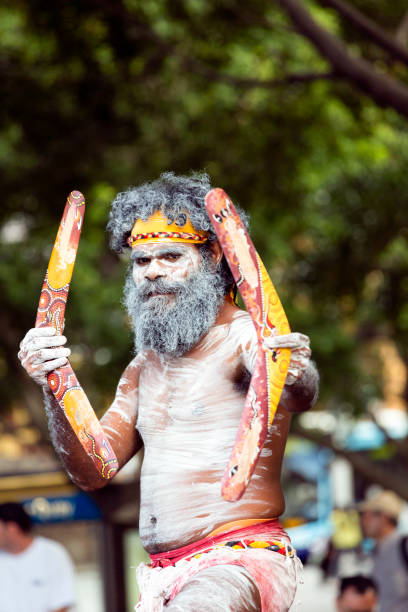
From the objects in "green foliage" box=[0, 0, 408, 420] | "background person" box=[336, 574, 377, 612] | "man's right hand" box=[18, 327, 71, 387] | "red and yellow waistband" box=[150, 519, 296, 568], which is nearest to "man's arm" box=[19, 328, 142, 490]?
"man's right hand" box=[18, 327, 71, 387]

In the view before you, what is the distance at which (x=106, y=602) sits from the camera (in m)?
10.9

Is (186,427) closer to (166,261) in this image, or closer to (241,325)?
(241,325)

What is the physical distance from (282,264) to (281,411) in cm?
625

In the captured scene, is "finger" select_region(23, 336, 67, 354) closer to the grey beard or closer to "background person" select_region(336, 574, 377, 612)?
the grey beard

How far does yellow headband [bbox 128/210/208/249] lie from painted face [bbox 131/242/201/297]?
2cm

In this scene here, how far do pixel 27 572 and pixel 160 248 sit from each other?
3426 mm

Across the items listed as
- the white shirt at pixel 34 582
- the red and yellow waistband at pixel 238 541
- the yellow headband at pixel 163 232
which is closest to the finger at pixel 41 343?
the yellow headband at pixel 163 232

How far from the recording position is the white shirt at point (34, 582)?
575cm

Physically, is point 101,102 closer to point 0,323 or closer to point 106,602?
point 0,323

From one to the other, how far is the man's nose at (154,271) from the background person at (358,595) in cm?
359

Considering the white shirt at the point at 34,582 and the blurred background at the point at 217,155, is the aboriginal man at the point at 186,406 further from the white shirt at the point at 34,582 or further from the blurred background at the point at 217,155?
the blurred background at the point at 217,155

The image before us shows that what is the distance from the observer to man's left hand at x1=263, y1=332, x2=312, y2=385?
2.62m

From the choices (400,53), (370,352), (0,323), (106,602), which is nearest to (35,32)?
(0,323)

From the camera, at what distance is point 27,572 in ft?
19.0
